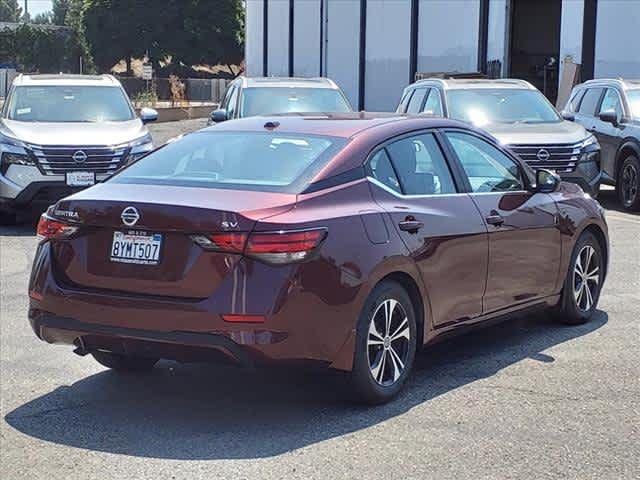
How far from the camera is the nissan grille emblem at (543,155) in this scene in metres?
13.4

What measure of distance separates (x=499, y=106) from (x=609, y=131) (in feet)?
6.87

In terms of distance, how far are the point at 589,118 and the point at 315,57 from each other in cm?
2788

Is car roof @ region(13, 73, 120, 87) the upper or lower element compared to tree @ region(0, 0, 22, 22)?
lower

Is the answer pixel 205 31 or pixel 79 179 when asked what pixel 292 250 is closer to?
pixel 79 179

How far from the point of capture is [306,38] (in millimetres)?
44375

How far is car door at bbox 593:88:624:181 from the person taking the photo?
15.5m

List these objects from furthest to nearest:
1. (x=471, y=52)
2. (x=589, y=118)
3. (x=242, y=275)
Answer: (x=471, y=52) < (x=589, y=118) < (x=242, y=275)

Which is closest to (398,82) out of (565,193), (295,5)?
(295,5)

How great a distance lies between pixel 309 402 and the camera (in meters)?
6.09

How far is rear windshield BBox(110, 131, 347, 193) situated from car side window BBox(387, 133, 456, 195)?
1.37ft

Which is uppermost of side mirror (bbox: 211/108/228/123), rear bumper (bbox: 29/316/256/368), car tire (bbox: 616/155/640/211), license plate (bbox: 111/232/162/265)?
license plate (bbox: 111/232/162/265)

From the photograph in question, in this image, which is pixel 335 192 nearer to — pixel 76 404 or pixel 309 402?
pixel 309 402

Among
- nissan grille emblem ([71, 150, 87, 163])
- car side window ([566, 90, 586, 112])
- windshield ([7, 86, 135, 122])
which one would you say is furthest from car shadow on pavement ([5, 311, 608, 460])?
car side window ([566, 90, 586, 112])

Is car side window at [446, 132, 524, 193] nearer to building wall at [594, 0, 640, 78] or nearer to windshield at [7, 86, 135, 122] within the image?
windshield at [7, 86, 135, 122]
